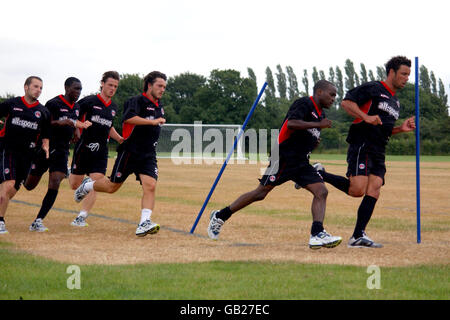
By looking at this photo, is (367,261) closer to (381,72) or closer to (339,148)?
(339,148)

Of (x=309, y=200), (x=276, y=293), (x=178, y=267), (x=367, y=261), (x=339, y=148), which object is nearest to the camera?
(x=276, y=293)

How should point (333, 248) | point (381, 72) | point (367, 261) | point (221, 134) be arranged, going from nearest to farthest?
point (367, 261), point (333, 248), point (221, 134), point (381, 72)

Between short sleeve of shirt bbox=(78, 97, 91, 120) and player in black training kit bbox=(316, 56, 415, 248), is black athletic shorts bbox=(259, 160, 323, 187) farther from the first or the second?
short sleeve of shirt bbox=(78, 97, 91, 120)

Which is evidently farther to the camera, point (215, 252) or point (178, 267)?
point (215, 252)

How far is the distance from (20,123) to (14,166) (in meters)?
0.66

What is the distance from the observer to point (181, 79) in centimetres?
11219

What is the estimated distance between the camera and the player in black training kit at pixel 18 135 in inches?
365

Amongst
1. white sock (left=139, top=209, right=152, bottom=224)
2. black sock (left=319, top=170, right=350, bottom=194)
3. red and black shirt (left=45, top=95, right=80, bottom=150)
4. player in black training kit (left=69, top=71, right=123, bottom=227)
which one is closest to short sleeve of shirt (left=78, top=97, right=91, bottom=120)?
player in black training kit (left=69, top=71, right=123, bottom=227)

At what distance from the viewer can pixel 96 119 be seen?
32.7 ft

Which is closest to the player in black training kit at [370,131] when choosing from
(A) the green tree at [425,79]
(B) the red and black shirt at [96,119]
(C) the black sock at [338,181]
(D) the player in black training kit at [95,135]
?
(C) the black sock at [338,181]

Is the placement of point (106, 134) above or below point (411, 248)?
above

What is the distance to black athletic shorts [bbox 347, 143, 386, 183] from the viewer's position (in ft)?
27.4

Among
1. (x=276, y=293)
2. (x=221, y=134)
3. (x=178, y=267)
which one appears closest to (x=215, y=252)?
(x=178, y=267)

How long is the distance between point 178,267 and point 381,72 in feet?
405
